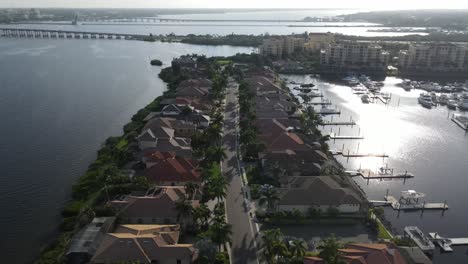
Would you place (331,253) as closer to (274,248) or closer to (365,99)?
(274,248)

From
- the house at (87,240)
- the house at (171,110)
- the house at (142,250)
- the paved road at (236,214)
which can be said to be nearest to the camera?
the house at (142,250)

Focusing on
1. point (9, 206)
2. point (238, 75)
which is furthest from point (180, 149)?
point (238, 75)

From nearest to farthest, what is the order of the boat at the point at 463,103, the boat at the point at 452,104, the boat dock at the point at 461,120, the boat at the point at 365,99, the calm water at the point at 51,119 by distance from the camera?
the calm water at the point at 51,119, the boat dock at the point at 461,120, the boat at the point at 463,103, the boat at the point at 452,104, the boat at the point at 365,99

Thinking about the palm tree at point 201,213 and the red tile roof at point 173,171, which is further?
the red tile roof at point 173,171

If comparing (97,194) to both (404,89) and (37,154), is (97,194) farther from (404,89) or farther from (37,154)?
(404,89)

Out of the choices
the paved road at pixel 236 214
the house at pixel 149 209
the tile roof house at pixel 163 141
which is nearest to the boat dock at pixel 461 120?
the paved road at pixel 236 214

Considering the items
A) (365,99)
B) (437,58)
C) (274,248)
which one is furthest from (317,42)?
(274,248)

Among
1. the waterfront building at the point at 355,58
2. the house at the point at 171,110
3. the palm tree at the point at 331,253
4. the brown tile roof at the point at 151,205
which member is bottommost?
the brown tile roof at the point at 151,205

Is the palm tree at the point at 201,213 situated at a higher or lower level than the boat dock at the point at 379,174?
higher

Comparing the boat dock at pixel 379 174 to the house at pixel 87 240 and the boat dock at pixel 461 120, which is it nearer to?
the boat dock at pixel 461 120
